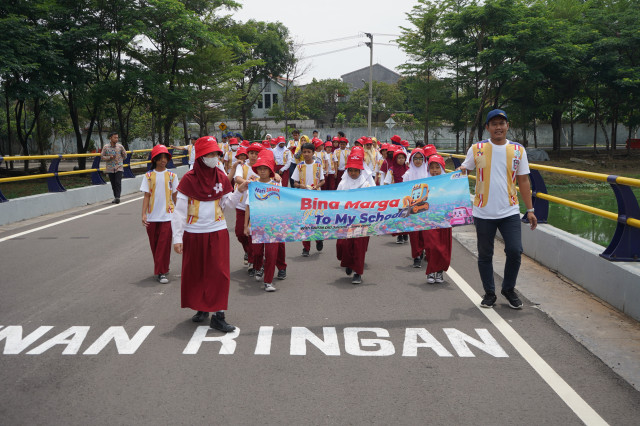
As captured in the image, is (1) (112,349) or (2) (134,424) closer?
(2) (134,424)

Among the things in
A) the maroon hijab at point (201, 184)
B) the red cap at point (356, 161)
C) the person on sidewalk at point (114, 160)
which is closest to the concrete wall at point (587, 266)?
the red cap at point (356, 161)

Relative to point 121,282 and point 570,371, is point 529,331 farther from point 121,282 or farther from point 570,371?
point 121,282

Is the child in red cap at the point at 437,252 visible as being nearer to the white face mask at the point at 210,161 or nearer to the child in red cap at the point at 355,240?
the child in red cap at the point at 355,240

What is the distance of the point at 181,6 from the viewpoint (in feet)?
93.1

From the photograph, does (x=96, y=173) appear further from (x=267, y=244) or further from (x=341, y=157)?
(x=267, y=244)

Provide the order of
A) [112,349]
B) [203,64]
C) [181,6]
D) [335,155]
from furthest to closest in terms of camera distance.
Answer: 1. [203,64]
2. [181,6]
3. [335,155]
4. [112,349]

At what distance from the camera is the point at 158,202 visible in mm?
8516

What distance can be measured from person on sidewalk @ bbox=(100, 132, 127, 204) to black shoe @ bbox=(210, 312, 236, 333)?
38.7 feet

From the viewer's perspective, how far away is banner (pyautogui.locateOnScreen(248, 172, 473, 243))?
7.30m

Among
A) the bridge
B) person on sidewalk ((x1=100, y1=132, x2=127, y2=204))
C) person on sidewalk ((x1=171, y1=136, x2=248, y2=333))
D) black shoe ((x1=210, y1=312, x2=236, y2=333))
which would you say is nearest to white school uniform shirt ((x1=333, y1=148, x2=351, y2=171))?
the bridge

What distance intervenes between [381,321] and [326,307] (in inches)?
30.1

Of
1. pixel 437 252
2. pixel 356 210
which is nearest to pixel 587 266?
pixel 437 252

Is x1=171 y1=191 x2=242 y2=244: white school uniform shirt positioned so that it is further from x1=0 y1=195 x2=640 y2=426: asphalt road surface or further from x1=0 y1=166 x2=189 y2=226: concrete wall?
x1=0 y1=166 x2=189 y2=226: concrete wall

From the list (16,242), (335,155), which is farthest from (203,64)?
(16,242)
